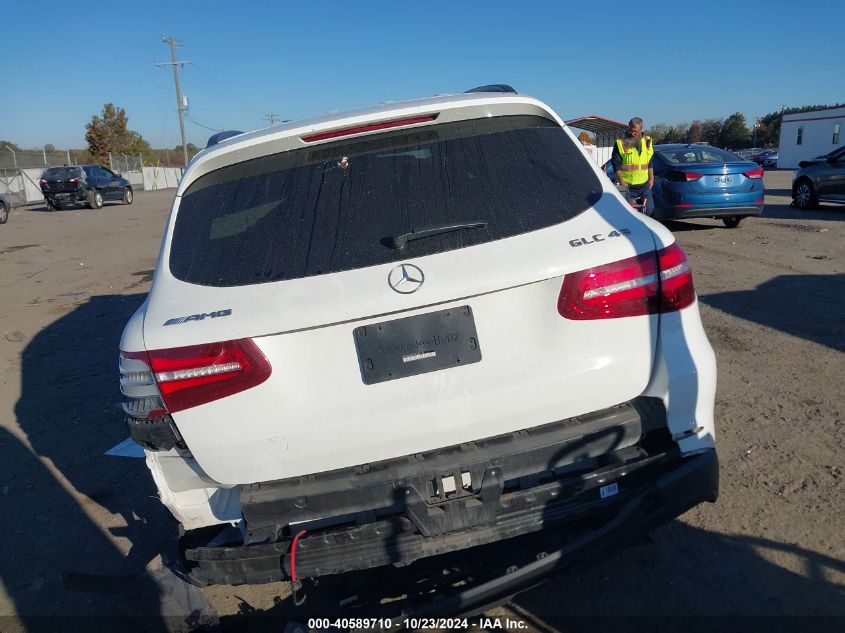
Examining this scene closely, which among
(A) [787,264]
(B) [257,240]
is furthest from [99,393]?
(A) [787,264]

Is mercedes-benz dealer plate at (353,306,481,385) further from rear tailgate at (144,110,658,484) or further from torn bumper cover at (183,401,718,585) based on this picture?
torn bumper cover at (183,401,718,585)

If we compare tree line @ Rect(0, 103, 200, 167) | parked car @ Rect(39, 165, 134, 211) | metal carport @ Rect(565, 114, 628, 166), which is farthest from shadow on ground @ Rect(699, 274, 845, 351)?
tree line @ Rect(0, 103, 200, 167)

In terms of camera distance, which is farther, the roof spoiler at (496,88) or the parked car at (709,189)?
the parked car at (709,189)

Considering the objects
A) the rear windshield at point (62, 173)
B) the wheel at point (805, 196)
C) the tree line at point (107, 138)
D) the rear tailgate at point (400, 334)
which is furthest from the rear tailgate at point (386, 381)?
the tree line at point (107, 138)

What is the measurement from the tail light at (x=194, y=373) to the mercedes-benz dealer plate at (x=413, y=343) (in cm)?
34

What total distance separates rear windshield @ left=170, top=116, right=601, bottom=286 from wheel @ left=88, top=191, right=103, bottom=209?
31201 millimetres

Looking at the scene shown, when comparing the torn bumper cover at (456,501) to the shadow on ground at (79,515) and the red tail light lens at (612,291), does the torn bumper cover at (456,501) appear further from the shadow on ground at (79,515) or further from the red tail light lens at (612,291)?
the shadow on ground at (79,515)

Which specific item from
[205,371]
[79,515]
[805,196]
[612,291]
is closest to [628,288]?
[612,291]

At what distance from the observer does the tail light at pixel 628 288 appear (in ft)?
7.65

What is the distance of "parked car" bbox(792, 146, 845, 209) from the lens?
1391 centimetres

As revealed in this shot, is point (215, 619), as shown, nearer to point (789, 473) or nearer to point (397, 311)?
point (397, 311)

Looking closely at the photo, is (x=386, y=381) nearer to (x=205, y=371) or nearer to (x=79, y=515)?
(x=205, y=371)

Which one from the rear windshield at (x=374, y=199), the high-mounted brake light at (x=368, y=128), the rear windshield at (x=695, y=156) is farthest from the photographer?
the rear windshield at (x=695, y=156)

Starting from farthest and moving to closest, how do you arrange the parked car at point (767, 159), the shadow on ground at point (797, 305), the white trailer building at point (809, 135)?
the parked car at point (767, 159), the white trailer building at point (809, 135), the shadow on ground at point (797, 305)
